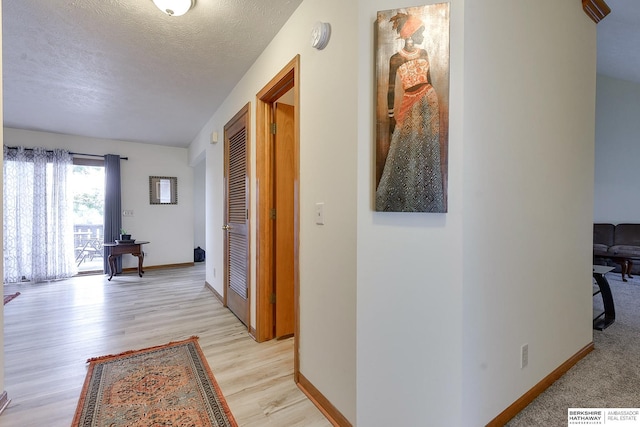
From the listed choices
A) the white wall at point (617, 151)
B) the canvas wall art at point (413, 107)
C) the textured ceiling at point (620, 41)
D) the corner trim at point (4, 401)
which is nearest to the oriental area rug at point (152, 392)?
the corner trim at point (4, 401)

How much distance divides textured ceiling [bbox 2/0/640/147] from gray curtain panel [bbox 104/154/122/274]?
98 cm

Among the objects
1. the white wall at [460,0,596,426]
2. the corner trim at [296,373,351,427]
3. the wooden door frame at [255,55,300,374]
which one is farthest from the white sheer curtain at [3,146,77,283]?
the white wall at [460,0,596,426]

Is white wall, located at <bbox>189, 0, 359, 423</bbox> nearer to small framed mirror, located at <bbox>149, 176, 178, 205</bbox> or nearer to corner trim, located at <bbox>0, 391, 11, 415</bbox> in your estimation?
corner trim, located at <bbox>0, 391, 11, 415</bbox>

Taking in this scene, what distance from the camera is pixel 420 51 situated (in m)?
1.13

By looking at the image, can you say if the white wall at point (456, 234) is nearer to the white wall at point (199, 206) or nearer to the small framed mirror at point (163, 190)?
the small framed mirror at point (163, 190)

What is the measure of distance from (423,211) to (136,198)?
229 inches

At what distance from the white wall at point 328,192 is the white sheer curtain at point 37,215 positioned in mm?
4866

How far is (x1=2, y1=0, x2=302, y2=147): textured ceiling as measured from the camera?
72.5 inches

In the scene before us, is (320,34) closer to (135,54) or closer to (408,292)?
Answer: (408,292)

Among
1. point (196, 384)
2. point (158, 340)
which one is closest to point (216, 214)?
point (158, 340)

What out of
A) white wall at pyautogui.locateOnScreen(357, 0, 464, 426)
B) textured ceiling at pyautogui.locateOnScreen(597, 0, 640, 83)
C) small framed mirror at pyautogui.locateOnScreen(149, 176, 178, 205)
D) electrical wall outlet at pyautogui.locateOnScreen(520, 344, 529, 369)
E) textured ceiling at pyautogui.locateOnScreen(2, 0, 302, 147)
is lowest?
electrical wall outlet at pyautogui.locateOnScreen(520, 344, 529, 369)

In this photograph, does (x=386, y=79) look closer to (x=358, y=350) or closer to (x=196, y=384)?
(x=358, y=350)

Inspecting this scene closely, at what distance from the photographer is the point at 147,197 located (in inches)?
217

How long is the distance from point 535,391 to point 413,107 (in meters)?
1.72
